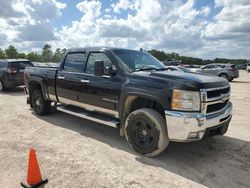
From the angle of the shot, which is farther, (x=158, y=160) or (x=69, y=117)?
(x=69, y=117)

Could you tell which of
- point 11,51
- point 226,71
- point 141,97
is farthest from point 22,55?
point 141,97

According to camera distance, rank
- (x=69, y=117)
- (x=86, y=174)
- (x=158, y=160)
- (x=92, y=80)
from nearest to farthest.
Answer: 1. (x=86, y=174)
2. (x=158, y=160)
3. (x=92, y=80)
4. (x=69, y=117)

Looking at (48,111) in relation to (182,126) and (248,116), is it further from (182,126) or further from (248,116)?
(248,116)

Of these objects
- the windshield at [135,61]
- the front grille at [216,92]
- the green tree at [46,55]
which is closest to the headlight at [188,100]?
the front grille at [216,92]

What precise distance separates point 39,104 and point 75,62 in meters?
2.15

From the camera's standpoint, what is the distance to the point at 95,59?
5594mm

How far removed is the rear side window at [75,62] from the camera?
588 cm

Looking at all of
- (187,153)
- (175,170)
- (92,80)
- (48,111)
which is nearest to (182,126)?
(175,170)

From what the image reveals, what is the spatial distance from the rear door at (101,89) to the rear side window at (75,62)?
218 millimetres

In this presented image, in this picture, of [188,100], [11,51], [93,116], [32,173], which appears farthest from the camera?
[11,51]

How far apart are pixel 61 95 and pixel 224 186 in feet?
14.3

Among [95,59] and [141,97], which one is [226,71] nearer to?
[95,59]

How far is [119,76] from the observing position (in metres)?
4.84

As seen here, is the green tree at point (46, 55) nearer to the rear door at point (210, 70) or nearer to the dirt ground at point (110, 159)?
the rear door at point (210, 70)
